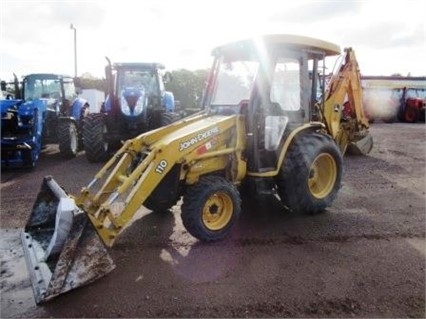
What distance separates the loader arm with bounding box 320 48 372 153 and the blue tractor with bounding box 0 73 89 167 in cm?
639

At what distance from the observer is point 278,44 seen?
5281 mm

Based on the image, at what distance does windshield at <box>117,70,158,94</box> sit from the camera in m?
10.7

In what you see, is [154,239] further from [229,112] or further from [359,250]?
[359,250]

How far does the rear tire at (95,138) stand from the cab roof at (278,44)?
16.0 feet

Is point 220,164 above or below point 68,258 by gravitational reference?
above

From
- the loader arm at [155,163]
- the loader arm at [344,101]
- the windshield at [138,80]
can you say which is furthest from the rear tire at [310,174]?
the windshield at [138,80]

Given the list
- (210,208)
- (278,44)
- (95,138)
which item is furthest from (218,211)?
(95,138)

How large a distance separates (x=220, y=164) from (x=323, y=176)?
179 centimetres

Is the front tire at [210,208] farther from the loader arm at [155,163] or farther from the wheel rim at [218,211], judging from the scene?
the loader arm at [155,163]

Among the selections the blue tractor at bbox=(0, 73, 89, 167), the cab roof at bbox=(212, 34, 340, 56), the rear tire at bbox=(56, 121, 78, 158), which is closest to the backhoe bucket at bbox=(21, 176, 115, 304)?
the cab roof at bbox=(212, 34, 340, 56)

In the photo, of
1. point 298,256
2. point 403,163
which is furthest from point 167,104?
point 298,256

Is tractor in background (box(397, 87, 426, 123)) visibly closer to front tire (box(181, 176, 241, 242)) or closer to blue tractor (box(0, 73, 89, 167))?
blue tractor (box(0, 73, 89, 167))

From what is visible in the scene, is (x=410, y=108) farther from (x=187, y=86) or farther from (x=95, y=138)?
(x=95, y=138)

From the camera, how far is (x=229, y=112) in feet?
18.1
